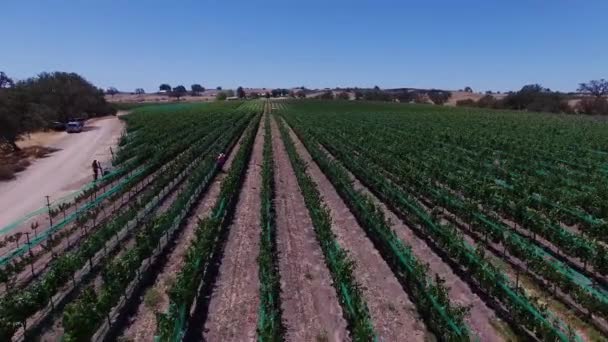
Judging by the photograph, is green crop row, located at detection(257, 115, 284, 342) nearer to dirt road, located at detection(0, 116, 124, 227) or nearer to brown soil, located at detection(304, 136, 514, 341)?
brown soil, located at detection(304, 136, 514, 341)

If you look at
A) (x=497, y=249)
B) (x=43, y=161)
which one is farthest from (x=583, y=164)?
(x=43, y=161)

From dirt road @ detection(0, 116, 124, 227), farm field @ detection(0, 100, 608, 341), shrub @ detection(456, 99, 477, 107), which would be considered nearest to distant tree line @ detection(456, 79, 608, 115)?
shrub @ detection(456, 99, 477, 107)

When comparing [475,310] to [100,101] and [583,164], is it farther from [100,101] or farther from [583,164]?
[100,101]

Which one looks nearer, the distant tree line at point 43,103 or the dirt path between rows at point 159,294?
the dirt path between rows at point 159,294

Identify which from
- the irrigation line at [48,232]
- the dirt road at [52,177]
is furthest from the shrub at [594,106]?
the irrigation line at [48,232]

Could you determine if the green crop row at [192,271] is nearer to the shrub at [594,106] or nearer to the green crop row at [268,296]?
the green crop row at [268,296]

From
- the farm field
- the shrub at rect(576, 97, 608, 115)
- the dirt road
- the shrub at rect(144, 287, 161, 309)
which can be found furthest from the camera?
the shrub at rect(576, 97, 608, 115)

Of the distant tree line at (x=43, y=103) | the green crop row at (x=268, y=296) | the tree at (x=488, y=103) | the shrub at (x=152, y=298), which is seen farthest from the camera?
the tree at (x=488, y=103)

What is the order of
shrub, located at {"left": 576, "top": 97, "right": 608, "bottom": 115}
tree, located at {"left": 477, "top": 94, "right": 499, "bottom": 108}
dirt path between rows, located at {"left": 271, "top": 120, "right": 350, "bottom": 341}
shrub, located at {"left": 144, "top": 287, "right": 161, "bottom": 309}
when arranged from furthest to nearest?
tree, located at {"left": 477, "top": 94, "right": 499, "bottom": 108} → shrub, located at {"left": 576, "top": 97, "right": 608, "bottom": 115} → shrub, located at {"left": 144, "top": 287, "right": 161, "bottom": 309} → dirt path between rows, located at {"left": 271, "top": 120, "right": 350, "bottom": 341}
